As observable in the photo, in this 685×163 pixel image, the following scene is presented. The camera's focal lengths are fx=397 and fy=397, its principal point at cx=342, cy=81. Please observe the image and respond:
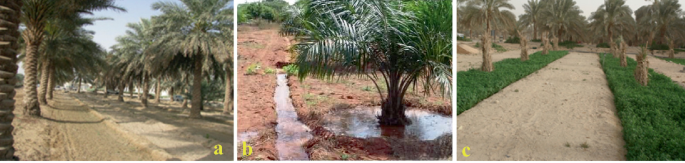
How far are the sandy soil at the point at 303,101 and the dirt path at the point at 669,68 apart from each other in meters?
9.68

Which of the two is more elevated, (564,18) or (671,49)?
(564,18)

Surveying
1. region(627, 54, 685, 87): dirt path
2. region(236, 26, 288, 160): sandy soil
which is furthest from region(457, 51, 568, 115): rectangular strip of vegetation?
region(236, 26, 288, 160): sandy soil

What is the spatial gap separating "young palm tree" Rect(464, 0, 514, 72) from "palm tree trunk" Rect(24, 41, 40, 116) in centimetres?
1570

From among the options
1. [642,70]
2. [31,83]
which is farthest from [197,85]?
[642,70]

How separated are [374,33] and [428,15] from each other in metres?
0.55

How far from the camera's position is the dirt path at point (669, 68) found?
1094cm

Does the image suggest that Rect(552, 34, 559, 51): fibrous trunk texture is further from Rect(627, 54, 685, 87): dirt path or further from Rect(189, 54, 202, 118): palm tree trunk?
Rect(189, 54, 202, 118): palm tree trunk

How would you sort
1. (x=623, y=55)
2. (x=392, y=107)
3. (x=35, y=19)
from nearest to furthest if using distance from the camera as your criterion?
(x=392, y=107) < (x=623, y=55) < (x=35, y=19)

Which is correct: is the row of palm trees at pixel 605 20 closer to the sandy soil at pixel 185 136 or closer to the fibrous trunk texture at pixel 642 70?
the fibrous trunk texture at pixel 642 70

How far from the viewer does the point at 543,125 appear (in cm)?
644

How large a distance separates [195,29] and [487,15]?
11.3m

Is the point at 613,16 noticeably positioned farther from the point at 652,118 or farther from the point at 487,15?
the point at 652,118

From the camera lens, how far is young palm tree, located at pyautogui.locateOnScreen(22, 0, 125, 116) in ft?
46.6

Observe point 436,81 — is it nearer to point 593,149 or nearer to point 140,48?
point 593,149
